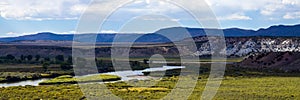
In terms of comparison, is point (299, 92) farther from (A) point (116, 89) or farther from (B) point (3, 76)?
(B) point (3, 76)

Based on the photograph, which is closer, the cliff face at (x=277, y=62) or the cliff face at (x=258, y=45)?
the cliff face at (x=277, y=62)

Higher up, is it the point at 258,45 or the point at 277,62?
the point at 258,45

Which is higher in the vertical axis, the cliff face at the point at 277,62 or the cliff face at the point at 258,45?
the cliff face at the point at 258,45

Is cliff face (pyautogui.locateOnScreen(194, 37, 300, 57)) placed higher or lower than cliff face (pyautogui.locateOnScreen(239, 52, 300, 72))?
higher

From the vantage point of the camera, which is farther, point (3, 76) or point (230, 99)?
point (3, 76)

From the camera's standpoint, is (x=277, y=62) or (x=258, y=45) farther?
(x=258, y=45)

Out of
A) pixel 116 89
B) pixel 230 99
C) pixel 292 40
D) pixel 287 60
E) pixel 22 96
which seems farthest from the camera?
pixel 292 40

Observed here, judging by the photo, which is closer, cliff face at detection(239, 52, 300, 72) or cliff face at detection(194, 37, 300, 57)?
cliff face at detection(239, 52, 300, 72)

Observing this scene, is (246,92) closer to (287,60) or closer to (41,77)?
(41,77)

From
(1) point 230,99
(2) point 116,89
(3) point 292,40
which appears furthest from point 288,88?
(3) point 292,40

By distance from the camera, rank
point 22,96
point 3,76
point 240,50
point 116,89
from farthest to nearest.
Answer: point 240,50 → point 3,76 → point 116,89 → point 22,96
